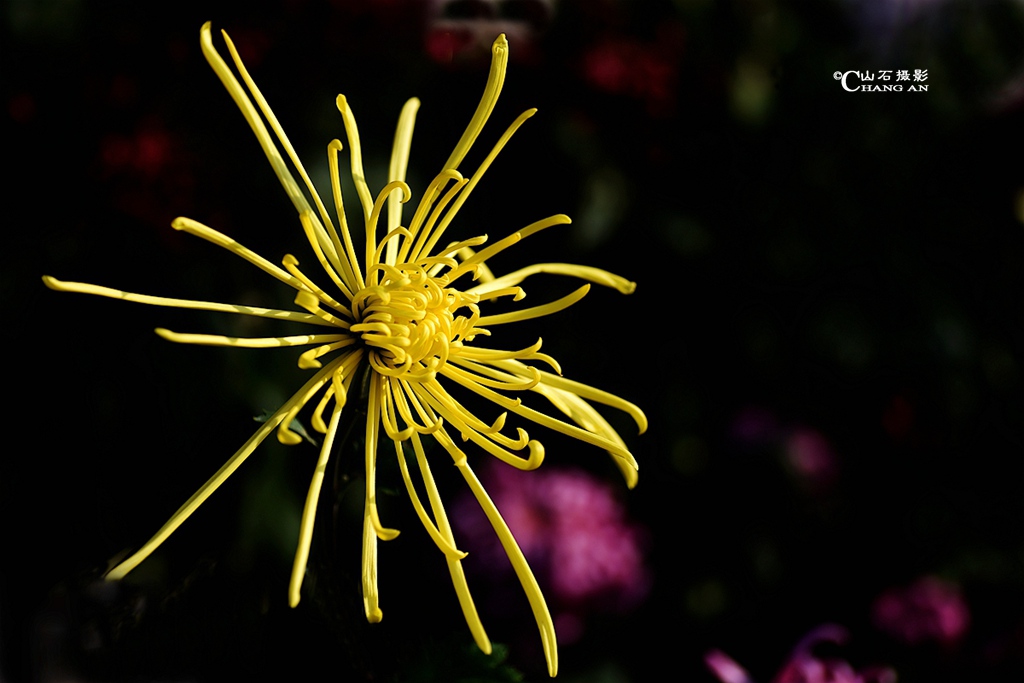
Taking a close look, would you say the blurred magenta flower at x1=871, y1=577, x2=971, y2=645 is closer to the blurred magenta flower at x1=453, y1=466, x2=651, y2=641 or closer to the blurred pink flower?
the blurred pink flower

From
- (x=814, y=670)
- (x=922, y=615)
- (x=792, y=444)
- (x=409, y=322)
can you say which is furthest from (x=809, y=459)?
(x=409, y=322)

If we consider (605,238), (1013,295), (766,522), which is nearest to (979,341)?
(1013,295)

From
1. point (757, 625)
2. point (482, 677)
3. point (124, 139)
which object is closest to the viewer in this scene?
point (482, 677)

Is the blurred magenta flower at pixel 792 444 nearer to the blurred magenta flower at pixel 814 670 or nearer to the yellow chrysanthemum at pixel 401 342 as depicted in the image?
the blurred magenta flower at pixel 814 670

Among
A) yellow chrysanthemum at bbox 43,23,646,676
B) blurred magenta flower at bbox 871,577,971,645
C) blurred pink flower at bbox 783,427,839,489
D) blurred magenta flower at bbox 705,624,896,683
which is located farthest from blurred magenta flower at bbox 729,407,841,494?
yellow chrysanthemum at bbox 43,23,646,676

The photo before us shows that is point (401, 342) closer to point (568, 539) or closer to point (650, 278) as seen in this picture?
point (568, 539)

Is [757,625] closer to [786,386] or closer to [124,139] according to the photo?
[786,386]
